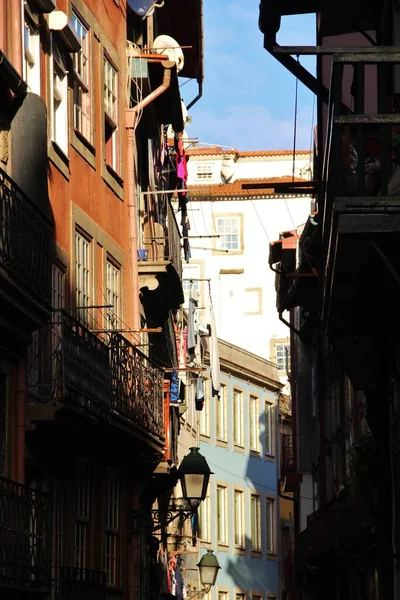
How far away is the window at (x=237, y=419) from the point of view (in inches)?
2020

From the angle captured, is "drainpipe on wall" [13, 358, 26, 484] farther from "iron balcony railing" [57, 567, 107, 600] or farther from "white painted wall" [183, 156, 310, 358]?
"white painted wall" [183, 156, 310, 358]

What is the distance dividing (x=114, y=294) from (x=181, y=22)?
11.3 metres

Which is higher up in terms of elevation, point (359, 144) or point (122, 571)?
point (359, 144)

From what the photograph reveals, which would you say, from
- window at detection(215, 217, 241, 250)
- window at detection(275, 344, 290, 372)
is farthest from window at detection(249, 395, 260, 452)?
window at detection(215, 217, 241, 250)

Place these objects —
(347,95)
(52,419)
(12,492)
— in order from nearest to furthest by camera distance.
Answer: (12,492) < (52,419) < (347,95)

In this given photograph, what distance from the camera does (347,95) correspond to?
18.7m

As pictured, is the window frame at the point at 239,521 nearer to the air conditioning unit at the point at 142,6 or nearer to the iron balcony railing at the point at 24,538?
the air conditioning unit at the point at 142,6

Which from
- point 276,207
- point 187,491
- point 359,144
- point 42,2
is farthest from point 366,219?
point 276,207

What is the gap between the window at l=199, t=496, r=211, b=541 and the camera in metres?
47.5

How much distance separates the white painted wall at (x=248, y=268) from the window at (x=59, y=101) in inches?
1680

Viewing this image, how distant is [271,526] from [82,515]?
Answer: 34.5 meters

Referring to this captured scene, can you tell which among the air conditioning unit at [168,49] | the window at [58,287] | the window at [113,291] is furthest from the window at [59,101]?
the air conditioning unit at [168,49]

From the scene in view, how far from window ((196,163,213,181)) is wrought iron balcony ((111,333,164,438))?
44.7 metres

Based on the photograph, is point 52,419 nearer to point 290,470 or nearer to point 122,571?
point 122,571
